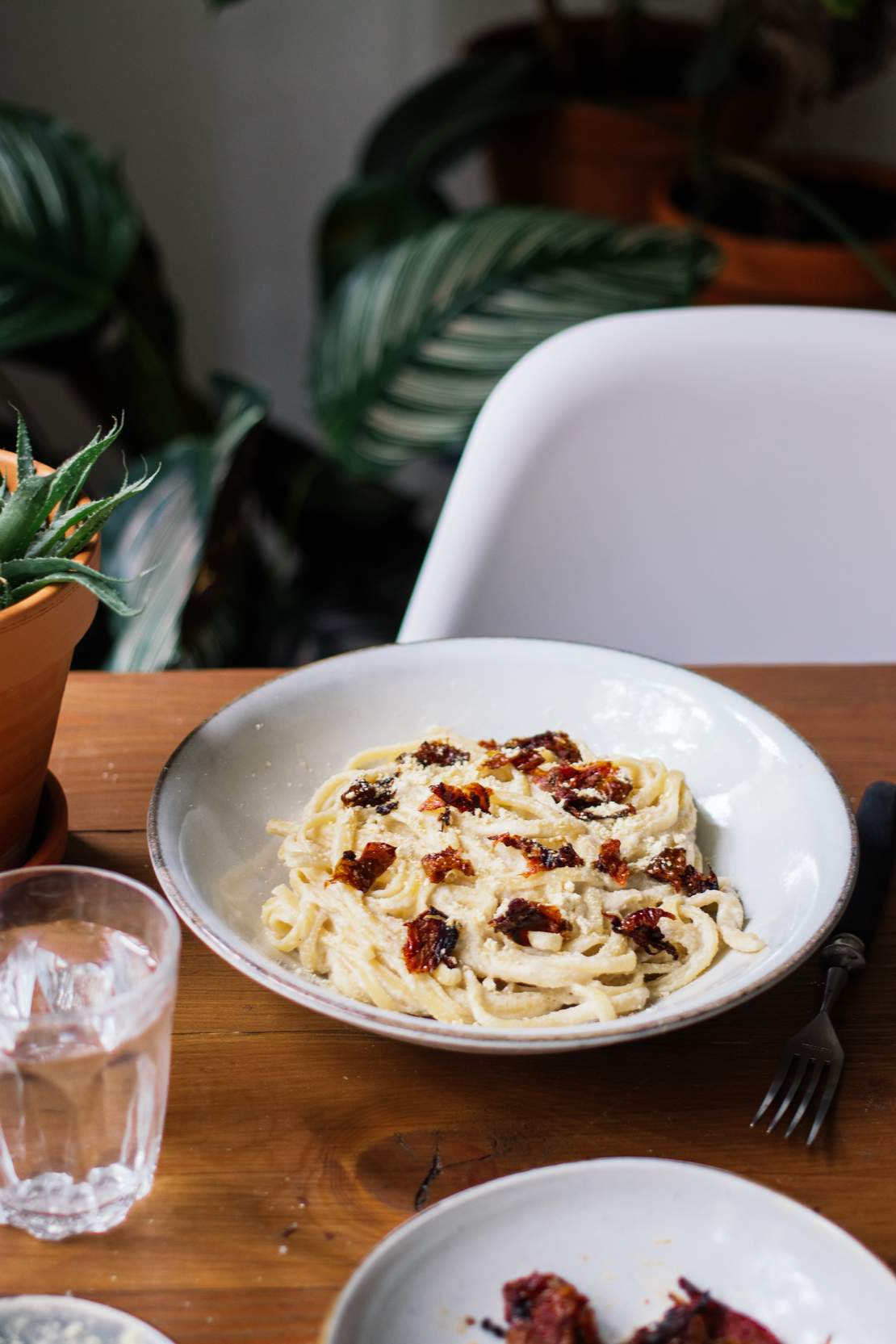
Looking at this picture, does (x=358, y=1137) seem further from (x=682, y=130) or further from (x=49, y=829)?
(x=682, y=130)

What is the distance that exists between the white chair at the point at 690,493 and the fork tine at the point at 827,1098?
741 mm

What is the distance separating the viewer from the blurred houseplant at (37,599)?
808 mm

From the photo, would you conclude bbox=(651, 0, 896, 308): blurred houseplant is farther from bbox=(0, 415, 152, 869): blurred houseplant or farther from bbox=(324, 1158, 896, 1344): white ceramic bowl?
bbox=(324, 1158, 896, 1344): white ceramic bowl

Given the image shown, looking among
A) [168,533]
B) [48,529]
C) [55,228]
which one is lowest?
[168,533]

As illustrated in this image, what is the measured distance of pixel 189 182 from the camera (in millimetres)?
3258

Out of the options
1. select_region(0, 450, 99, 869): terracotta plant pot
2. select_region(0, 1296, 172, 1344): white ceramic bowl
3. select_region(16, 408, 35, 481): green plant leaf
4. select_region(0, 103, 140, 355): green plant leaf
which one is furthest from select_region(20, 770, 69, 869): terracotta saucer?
select_region(0, 103, 140, 355): green plant leaf

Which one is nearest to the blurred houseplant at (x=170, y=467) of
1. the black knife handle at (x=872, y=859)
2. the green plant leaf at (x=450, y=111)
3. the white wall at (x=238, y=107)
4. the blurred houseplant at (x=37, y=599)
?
the white wall at (x=238, y=107)

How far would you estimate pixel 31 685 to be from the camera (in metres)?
0.83

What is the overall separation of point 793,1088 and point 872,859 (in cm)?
23

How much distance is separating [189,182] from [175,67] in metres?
0.25

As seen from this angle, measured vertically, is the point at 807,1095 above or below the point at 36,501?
below

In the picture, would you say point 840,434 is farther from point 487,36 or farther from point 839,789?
point 487,36

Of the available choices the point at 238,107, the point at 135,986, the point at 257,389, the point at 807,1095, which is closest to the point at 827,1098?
the point at 807,1095

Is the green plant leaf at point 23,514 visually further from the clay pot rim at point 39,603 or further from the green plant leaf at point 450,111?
the green plant leaf at point 450,111
